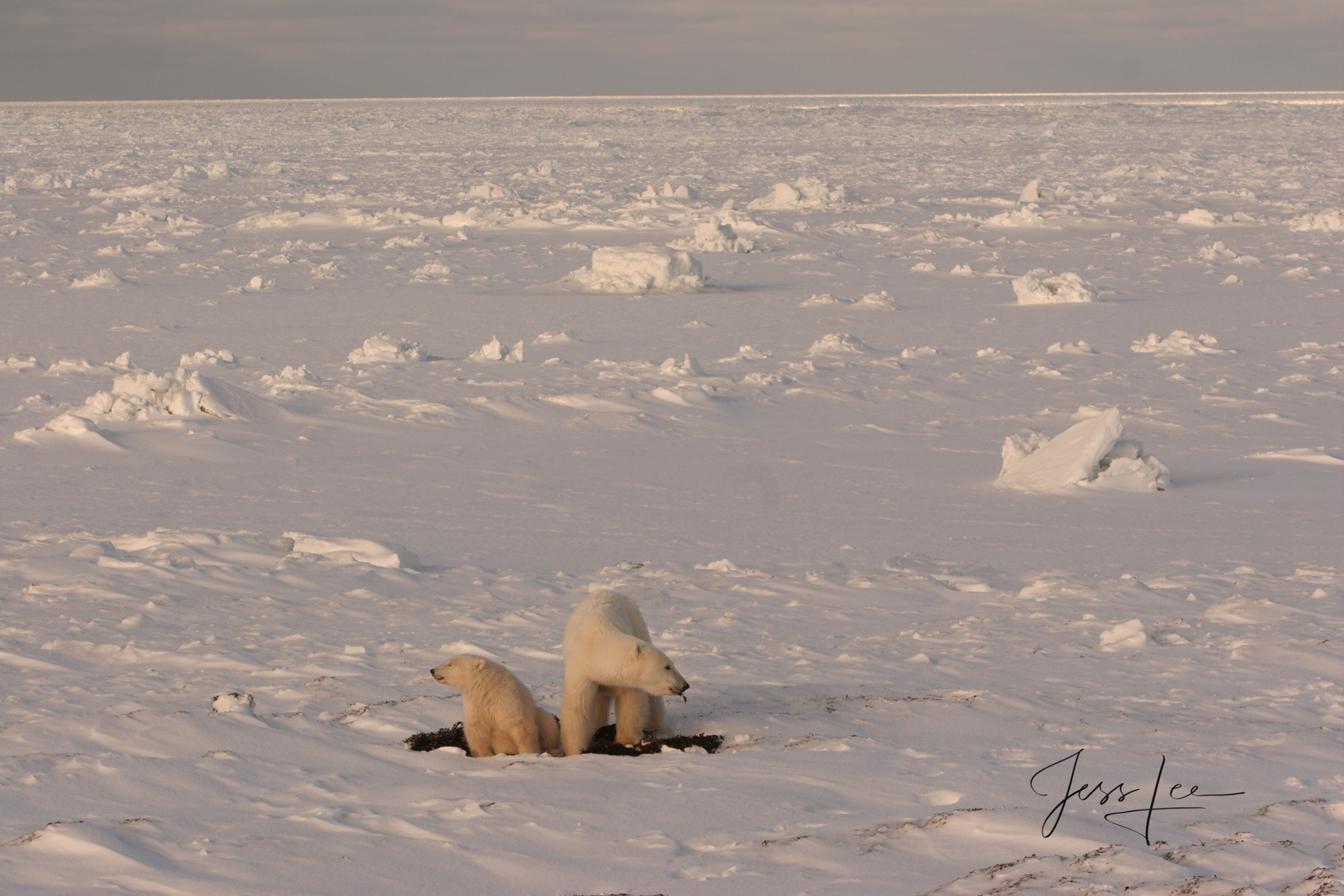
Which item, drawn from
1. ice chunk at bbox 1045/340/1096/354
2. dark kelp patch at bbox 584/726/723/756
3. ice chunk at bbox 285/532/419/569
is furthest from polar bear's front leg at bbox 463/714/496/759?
ice chunk at bbox 1045/340/1096/354

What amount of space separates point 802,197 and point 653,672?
2335 cm

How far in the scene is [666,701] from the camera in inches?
170

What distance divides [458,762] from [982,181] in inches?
1211

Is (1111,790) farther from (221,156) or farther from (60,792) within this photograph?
(221,156)

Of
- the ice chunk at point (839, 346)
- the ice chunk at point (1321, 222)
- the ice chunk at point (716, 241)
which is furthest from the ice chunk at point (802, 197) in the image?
the ice chunk at point (839, 346)

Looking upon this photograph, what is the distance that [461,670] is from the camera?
12.0 feet

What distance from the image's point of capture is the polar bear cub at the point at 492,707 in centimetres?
363

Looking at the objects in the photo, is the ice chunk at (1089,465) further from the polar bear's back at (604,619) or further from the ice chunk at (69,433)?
the ice chunk at (69,433)

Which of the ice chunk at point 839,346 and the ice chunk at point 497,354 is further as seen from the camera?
the ice chunk at point 839,346

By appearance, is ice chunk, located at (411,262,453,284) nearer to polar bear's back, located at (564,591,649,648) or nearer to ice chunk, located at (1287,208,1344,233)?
polar bear's back, located at (564,591,649,648)

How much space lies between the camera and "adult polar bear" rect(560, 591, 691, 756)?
137 inches

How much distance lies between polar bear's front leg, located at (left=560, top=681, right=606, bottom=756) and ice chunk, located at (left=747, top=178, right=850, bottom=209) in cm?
2258
